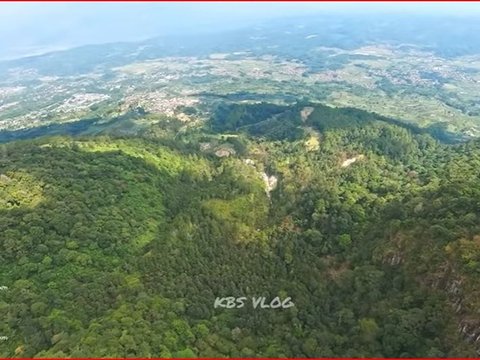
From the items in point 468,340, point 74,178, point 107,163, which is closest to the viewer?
point 468,340

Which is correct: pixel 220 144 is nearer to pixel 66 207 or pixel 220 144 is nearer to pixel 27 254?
pixel 66 207

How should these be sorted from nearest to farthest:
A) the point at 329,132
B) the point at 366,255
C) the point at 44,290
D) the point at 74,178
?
1. the point at 44,290
2. the point at 366,255
3. the point at 74,178
4. the point at 329,132

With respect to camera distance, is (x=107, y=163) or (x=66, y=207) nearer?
(x=66, y=207)

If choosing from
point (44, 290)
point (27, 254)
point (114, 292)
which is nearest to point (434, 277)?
point (114, 292)

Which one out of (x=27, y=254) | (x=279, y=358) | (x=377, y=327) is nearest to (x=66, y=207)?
(x=27, y=254)

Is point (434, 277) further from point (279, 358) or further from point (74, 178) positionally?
point (74, 178)

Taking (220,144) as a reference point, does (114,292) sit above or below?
above
